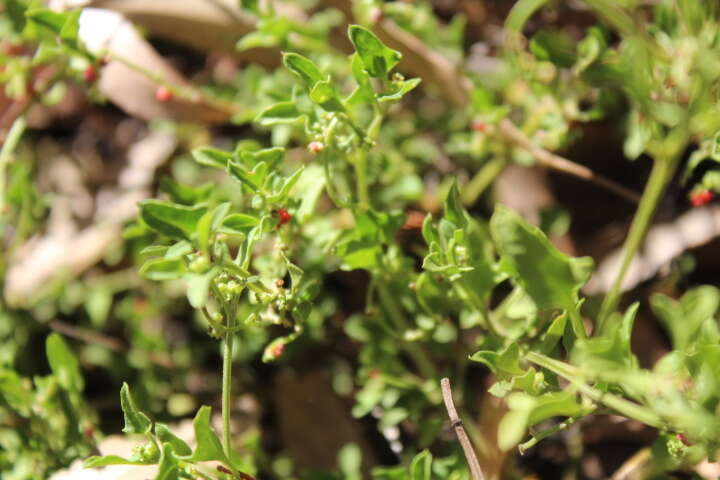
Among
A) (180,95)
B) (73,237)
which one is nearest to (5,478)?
(180,95)

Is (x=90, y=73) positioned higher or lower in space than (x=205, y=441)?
higher

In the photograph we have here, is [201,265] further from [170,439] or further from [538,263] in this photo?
[538,263]

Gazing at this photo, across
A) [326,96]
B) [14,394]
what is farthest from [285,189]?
[14,394]

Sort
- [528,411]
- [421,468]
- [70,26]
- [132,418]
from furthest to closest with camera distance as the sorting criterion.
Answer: [70,26], [421,468], [132,418], [528,411]

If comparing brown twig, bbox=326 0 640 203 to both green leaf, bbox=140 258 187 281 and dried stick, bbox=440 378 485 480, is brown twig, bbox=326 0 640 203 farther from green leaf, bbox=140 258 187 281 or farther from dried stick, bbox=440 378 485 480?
green leaf, bbox=140 258 187 281

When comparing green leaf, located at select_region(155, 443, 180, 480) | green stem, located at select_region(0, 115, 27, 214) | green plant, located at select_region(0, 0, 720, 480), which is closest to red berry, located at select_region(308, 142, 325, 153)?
green plant, located at select_region(0, 0, 720, 480)

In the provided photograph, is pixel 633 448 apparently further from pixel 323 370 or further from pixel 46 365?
pixel 46 365
